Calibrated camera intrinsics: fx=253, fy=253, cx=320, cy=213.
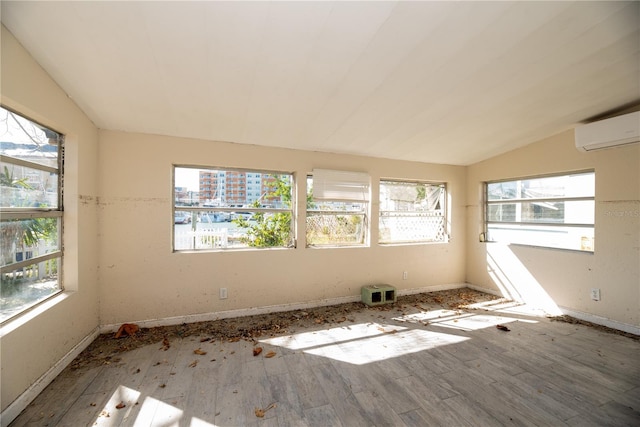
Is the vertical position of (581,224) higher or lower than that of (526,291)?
higher

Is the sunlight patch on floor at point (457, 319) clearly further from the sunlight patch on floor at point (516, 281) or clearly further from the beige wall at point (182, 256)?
the beige wall at point (182, 256)

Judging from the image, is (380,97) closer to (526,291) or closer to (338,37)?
(338,37)

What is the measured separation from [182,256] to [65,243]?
1038 mm

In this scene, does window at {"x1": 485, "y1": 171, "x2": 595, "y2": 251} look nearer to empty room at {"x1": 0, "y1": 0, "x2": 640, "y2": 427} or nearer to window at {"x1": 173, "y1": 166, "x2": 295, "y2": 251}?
empty room at {"x1": 0, "y1": 0, "x2": 640, "y2": 427}

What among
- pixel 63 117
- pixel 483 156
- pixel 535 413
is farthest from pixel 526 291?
pixel 63 117

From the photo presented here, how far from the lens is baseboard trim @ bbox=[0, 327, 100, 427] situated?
159 centimetres

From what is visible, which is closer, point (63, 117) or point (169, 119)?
point (63, 117)

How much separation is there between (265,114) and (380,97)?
3.80 ft

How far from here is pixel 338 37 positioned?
65.9 inches

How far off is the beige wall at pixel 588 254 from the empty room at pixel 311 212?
24 mm

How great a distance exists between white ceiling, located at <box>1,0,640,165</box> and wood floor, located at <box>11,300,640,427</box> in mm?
2387

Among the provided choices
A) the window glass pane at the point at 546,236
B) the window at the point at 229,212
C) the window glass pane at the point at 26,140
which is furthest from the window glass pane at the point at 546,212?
the window glass pane at the point at 26,140

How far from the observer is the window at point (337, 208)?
3.70m

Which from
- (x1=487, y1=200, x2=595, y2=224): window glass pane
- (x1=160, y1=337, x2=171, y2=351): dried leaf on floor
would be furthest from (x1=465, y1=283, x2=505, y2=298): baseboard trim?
(x1=160, y1=337, x2=171, y2=351): dried leaf on floor
